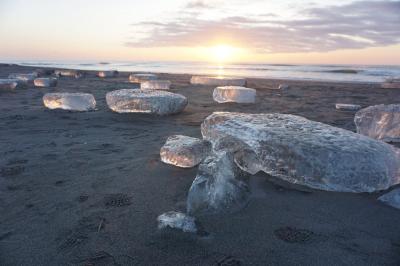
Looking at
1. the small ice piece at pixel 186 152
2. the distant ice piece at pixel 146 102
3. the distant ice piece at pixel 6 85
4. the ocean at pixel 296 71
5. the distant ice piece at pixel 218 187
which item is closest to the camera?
the distant ice piece at pixel 218 187

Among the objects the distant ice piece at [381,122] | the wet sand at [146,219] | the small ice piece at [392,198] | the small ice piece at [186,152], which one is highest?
the distant ice piece at [381,122]

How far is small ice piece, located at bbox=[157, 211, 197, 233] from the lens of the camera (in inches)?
67.7

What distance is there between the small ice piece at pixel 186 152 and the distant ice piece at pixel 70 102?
2.80 meters

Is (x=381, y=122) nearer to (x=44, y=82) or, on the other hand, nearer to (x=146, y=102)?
(x=146, y=102)

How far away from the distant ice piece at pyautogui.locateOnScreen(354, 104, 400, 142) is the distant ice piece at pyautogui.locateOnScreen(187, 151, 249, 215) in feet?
6.64

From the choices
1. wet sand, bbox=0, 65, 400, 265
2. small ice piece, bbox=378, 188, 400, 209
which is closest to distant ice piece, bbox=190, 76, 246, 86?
wet sand, bbox=0, 65, 400, 265

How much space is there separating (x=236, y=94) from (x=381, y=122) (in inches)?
112

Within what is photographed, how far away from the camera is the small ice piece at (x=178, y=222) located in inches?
67.7

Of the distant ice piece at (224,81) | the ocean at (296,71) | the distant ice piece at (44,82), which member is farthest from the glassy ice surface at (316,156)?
the ocean at (296,71)

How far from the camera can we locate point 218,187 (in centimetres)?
197

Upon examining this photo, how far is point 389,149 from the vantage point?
2340 millimetres

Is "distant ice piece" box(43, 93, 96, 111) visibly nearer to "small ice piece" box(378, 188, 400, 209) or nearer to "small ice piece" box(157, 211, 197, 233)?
"small ice piece" box(157, 211, 197, 233)

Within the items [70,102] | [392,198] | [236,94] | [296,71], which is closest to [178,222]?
[392,198]

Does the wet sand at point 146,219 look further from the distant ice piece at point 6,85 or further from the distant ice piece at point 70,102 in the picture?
the distant ice piece at point 6,85
